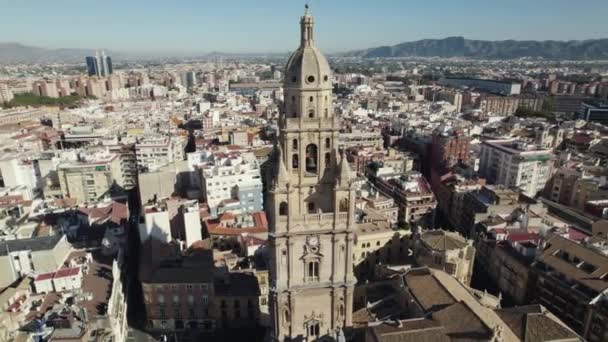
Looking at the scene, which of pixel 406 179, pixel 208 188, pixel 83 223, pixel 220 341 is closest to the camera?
pixel 220 341

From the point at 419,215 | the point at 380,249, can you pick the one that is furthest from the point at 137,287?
the point at 419,215

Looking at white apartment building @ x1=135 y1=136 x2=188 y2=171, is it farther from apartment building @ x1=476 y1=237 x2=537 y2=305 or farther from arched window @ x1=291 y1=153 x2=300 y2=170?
apartment building @ x1=476 y1=237 x2=537 y2=305

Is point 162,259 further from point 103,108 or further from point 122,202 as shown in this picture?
point 103,108

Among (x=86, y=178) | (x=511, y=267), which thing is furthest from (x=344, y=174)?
(x=86, y=178)

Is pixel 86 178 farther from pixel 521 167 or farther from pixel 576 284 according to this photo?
pixel 521 167

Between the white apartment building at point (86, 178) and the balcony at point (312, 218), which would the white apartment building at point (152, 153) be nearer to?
the white apartment building at point (86, 178)

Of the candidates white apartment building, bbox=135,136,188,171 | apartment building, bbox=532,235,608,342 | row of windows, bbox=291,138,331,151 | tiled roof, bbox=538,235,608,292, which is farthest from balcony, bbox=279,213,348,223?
white apartment building, bbox=135,136,188,171
